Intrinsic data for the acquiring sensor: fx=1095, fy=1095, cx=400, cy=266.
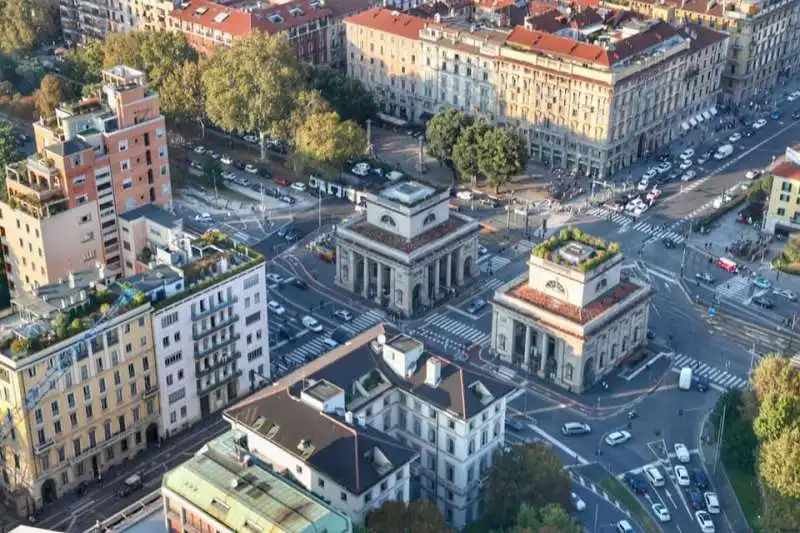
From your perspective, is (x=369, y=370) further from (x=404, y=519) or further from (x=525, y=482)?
(x=404, y=519)

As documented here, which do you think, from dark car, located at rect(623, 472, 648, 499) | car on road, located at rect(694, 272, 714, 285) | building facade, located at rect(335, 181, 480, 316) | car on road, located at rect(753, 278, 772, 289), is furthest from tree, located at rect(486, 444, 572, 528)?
car on road, located at rect(753, 278, 772, 289)

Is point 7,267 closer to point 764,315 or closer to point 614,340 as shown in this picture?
point 614,340

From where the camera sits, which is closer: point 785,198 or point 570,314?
point 570,314

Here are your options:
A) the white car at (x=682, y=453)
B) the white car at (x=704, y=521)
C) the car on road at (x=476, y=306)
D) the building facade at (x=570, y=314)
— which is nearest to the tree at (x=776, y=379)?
the white car at (x=682, y=453)

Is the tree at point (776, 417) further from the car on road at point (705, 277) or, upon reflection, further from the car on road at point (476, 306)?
the car on road at point (476, 306)

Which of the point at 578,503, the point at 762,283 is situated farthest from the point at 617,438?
the point at 762,283
